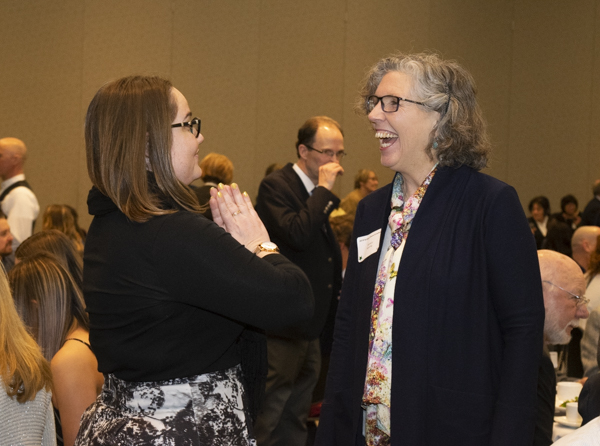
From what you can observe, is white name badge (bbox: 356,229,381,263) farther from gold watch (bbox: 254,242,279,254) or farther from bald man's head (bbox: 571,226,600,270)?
bald man's head (bbox: 571,226,600,270)

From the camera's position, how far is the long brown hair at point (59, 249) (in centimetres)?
242

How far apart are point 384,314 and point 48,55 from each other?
6544mm

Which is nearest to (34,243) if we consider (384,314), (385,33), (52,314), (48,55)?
(52,314)

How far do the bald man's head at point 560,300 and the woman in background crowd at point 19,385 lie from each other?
5.17 ft

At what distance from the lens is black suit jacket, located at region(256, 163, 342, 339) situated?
11.6 ft

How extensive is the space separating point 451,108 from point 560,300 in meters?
0.89

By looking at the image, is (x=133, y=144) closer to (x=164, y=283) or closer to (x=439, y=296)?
(x=164, y=283)

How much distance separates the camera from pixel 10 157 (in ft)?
17.6

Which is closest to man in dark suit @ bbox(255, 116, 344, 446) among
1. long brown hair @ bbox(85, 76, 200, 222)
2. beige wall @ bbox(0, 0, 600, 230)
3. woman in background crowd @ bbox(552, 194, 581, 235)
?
long brown hair @ bbox(85, 76, 200, 222)

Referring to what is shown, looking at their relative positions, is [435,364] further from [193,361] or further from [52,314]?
[52,314]

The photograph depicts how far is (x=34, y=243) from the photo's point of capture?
260 centimetres

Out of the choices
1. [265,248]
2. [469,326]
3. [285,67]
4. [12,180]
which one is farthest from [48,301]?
[285,67]

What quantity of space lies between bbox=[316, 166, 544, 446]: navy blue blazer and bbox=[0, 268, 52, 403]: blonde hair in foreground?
880 mm

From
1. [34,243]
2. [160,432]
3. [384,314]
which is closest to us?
[160,432]
